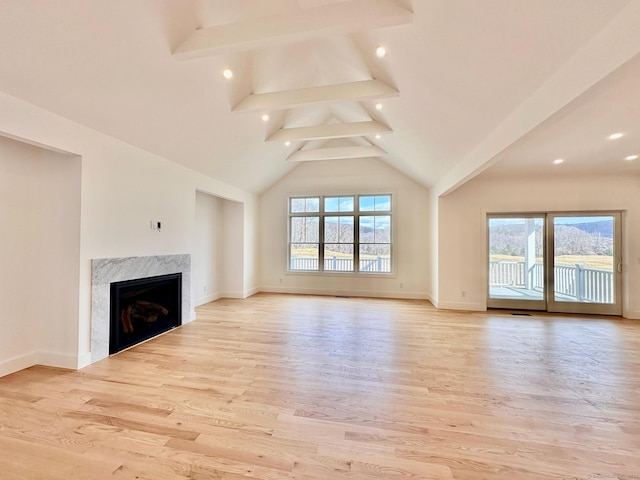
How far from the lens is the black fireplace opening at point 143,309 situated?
3383 mm

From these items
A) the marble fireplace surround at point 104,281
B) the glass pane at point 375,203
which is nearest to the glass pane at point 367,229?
the glass pane at point 375,203

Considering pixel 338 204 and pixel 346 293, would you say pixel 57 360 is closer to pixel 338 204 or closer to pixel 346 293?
pixel 346 293

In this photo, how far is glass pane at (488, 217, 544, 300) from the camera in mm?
5535

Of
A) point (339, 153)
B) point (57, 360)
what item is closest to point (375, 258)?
point (339, 153)

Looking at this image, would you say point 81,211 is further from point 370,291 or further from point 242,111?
point 370,291

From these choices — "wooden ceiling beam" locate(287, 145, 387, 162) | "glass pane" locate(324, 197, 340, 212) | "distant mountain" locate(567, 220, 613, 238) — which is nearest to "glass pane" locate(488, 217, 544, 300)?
"distant mountain" locate(567, 220, 613, 238)

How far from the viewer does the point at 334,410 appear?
2203 millimetres

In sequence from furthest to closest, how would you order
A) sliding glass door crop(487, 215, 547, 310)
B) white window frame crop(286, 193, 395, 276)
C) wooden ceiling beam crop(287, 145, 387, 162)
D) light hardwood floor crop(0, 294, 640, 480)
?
1. white window frame crop(286, 193, 395, 276)
2. wooden ceiling beam crop(287, 145, 387, 162)
3. sliding glass door crop(487, 215, 547, 310)
4. light hardwood floor crop(0, 294, 640, 480)

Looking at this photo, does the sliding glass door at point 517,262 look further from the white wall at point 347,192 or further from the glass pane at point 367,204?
the glass pane at point 367,204

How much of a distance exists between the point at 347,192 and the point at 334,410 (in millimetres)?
5606

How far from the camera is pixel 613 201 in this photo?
514 centimetres

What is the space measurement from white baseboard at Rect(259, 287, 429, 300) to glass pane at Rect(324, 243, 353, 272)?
0.57m

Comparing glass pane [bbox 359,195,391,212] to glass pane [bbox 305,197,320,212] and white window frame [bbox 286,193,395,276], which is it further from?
glass pane [bbox 305,197,320,212]

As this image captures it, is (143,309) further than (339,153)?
No
